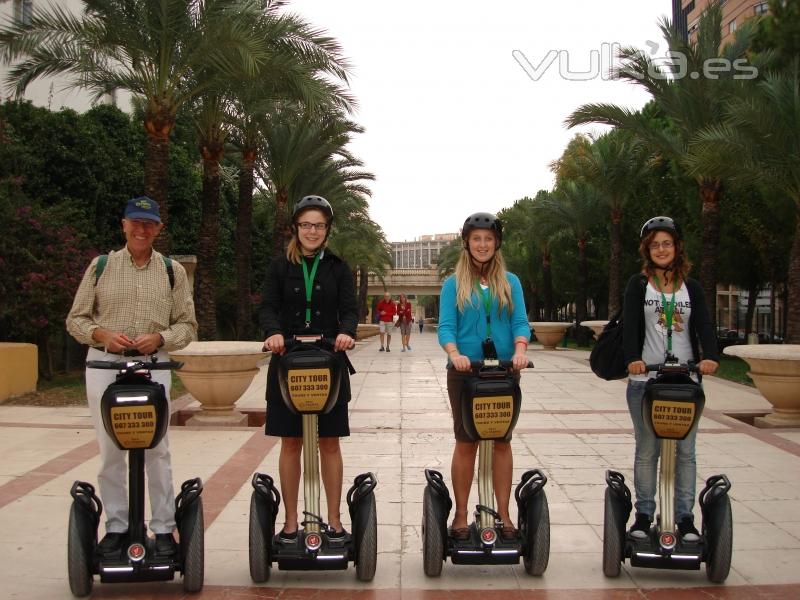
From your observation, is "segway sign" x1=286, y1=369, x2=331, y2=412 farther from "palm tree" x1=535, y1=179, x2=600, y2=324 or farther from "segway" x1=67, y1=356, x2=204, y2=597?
"palm tree" x1=535, y1=179, x2=600, y2=324

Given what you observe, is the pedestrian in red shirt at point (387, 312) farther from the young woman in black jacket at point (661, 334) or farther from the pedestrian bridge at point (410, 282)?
the pedestrian bridge at point (410, 282)

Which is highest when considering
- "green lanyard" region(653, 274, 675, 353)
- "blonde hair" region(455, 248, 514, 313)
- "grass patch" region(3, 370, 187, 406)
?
"blonde hair" region(455, 248, 514, 313)

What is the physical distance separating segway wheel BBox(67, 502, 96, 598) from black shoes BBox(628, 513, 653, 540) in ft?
8.43

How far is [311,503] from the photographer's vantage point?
368 cm

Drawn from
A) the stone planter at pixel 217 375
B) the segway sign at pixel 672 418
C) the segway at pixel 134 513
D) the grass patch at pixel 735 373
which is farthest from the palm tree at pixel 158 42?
the grass patch at pixel 735 373

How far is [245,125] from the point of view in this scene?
18.0 metres

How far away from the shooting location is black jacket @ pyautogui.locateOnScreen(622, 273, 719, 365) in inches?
153

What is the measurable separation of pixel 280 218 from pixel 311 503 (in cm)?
1880

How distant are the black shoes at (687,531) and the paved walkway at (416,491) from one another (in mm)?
252

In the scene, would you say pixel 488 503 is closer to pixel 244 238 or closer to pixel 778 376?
pixel 778 376

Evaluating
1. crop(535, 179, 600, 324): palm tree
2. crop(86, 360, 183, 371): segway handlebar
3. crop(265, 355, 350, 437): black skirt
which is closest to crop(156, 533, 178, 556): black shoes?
crop(265, 355, 350, 437): black skirt

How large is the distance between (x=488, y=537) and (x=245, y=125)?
51.4ft

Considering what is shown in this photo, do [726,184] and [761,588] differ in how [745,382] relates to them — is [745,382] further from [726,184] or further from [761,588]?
[761,588]

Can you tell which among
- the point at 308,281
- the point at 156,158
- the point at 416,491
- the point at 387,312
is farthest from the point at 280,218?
the point at 308,281
